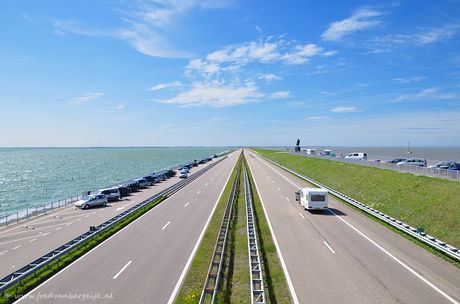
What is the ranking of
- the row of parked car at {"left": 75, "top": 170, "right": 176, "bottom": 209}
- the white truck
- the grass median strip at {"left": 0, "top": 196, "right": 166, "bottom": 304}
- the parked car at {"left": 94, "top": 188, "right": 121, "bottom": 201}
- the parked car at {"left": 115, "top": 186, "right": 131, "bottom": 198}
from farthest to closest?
the parked car at {"left": 115, "top": 186, "right": 131, "bottom": 198} < the parked car at {"left": 94, "top": 188, "right": 121, "bottom": 201} < the row of parked car at {"left": 75, "top": 170, "right": 176, "bottom": 209} < the white truck < the grass median strip at {"left": 0, "top": 196, "right": 166, "bottom": 304}

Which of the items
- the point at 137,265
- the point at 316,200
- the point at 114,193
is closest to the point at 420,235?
the point at 316,200

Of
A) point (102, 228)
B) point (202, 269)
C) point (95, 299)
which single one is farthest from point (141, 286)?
point (102, 228)

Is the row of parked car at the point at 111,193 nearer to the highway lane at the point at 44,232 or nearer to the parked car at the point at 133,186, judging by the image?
the parked car at the point at 133,186

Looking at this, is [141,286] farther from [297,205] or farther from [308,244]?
[297,205]

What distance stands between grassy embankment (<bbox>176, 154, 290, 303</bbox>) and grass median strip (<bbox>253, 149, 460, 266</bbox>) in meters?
12.7

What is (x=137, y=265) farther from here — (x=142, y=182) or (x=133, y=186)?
(x=142, y=182)

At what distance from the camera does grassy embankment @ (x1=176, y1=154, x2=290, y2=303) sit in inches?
438

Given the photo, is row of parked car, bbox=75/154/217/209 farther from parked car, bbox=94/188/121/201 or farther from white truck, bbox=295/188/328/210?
white truck, bbox=295/188/328/210

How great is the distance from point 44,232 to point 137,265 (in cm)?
1293

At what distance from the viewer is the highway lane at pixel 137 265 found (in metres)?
11.7

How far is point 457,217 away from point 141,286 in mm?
22560

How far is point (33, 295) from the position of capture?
38.0ft

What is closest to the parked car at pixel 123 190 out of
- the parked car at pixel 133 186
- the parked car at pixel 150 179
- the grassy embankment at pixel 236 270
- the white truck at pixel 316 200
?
the parked car at pixel 133 186

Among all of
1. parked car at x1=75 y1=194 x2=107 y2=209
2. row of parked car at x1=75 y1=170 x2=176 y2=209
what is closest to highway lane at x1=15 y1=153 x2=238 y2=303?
parked car at x1=75 y1=194 x2=107 y2=209
